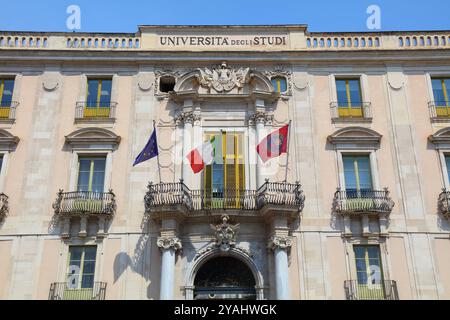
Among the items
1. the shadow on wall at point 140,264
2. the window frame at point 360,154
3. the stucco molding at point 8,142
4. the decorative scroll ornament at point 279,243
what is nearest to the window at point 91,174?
the stucco molding at point 8,142

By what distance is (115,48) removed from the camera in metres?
24.0

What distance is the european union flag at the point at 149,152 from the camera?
66.6ft

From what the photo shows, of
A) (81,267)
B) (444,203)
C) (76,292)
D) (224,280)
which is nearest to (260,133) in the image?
(224,280)

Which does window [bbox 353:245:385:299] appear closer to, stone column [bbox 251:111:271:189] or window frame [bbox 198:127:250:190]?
stone column [bbox 251:111:271:189]

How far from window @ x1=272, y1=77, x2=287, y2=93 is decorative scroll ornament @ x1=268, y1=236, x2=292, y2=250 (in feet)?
21.5

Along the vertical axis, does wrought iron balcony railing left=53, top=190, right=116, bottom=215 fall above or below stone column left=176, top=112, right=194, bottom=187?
below

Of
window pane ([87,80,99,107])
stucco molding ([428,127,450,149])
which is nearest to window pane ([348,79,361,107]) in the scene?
stucco molding ([428,127,450,149])

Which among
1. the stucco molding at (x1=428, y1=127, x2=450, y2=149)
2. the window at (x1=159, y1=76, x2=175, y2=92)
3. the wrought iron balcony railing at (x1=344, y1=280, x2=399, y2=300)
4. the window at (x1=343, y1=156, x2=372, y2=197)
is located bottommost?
the wrought iron balcony railing at (x1=344, y1=280, x2=399, y2=300)

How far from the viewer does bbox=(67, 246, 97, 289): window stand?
66.1ft

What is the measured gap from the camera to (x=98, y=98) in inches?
920

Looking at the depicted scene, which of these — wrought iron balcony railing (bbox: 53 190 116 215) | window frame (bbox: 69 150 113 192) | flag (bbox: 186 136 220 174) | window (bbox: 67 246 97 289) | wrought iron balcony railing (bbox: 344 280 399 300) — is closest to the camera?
wrought iron balcony railing (bbox: 344 280 399 300)

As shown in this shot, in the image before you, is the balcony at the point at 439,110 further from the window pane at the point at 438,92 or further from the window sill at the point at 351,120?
the window sill at the point at 351,120

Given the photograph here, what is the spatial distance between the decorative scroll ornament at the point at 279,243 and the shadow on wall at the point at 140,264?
13.6ft

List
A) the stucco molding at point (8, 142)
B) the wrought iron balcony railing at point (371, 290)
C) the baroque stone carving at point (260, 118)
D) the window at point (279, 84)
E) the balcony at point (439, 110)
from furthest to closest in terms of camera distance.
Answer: the window at point (279, 84) < the balcony at point (439, 110) < the baroque stone carving at point (260, 118) < the stucco molding at point (8, 142) < the wrought iron balcony railing at point (371, 290)
